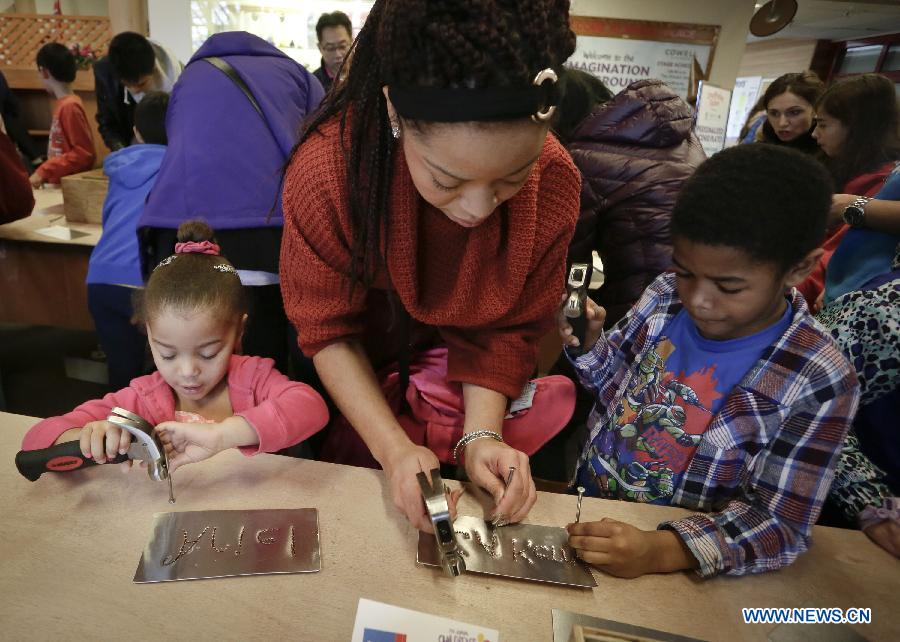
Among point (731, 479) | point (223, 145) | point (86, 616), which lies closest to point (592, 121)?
point (223, 145)

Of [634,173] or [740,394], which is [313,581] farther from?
[634,173]

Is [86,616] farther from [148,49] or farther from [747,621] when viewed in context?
[148,49]

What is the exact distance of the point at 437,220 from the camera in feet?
3.15

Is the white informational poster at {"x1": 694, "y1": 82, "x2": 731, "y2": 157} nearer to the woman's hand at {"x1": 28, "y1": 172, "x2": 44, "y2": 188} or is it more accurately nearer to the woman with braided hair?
the woman with braided hair

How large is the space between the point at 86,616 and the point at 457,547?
1.51ft

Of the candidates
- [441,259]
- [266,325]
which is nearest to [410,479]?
[441,259]

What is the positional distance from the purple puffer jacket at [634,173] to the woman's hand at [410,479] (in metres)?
0.96

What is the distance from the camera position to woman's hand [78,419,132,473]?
2.65 ft

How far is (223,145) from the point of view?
136 cm

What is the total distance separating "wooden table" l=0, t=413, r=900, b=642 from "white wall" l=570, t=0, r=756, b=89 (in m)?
4.52

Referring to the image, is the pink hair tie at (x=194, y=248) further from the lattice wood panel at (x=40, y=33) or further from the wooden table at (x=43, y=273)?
the lattice wood panel at (x=40, y=33)

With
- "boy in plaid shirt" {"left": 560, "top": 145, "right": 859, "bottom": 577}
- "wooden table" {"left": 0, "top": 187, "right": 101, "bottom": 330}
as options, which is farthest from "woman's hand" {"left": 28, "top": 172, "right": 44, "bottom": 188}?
"boy in plaid shirt" {"left": 560, "top": 145, "right": 859, "bottom": 577}

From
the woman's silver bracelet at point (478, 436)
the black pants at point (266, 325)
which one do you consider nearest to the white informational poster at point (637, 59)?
the black pants at point (266, 325)

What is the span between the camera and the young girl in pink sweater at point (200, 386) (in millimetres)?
895
